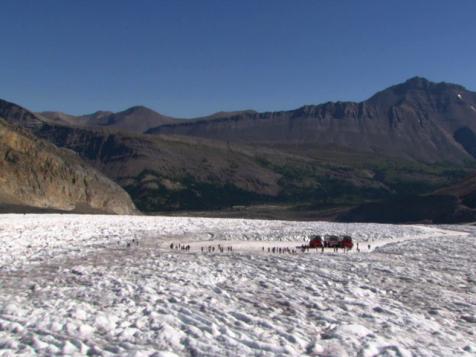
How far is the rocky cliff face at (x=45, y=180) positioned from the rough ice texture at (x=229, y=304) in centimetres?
5575

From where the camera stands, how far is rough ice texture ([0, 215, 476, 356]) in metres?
11.4

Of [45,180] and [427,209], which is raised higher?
[45,180]

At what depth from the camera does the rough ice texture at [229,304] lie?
37.3 feet

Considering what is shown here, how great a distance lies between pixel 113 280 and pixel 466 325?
33.5ft

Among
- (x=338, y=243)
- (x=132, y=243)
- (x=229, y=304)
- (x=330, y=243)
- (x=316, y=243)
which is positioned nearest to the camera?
(x=229, y=304)

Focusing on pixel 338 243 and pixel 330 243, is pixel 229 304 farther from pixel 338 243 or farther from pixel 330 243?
pixel 338 243

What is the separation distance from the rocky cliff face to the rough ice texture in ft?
183

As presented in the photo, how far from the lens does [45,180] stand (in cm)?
8769

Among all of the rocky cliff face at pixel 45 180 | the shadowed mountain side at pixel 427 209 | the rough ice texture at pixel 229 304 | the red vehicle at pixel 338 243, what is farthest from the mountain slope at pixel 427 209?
the rough ice texture at pixel 229 304

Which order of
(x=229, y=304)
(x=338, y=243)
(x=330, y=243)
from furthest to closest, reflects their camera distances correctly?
(x=338, y=243) → (x=330, y=243) → (x=229, y=304)

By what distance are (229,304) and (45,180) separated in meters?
79.0

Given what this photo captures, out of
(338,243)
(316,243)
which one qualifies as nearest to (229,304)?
(316,243)

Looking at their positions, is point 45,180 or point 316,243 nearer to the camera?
point 316,243

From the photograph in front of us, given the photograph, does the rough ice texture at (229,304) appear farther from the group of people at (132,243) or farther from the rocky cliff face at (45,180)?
the rocky cliff face at (45,180)
